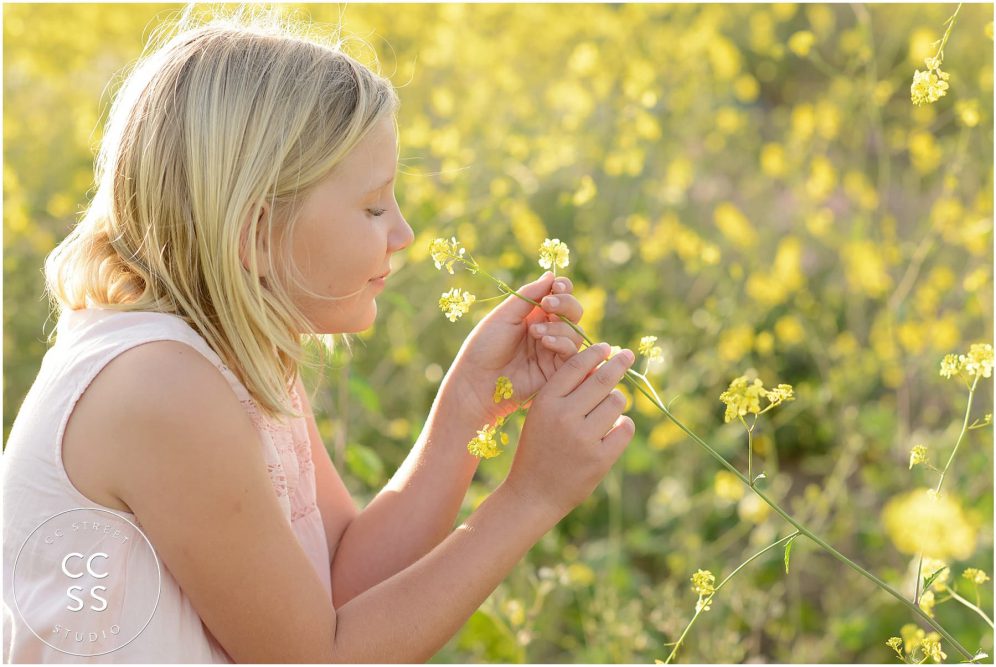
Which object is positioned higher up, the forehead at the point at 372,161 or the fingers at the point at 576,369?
the forehead at the point at 372,161

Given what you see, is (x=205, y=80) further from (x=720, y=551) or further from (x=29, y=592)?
(x=720, y=551)

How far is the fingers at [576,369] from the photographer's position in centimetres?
115

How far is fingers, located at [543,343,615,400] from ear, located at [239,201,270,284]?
35cm

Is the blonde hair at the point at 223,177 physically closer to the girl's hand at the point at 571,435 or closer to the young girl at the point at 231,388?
the young girl at the point at 231,388

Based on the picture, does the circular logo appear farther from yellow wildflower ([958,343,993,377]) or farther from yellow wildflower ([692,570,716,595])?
yellow wildflower ([958,343,993,377])

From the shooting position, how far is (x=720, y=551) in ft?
7.93

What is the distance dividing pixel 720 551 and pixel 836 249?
1.41m

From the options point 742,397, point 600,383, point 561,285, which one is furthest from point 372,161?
point 742,397

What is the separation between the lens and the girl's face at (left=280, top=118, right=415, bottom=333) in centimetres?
119

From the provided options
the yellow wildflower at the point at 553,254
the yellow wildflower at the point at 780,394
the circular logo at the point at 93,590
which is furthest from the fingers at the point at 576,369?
the circular logo at the point at 93,590

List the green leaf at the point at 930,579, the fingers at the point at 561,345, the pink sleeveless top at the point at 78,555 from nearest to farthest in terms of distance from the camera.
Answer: the green leaf at the point at 930,579 → the pink sleeveless top at the point at 78,555 → the fingers at the point at 561,345

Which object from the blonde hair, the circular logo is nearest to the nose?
the blonde hair

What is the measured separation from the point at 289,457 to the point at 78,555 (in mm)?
298

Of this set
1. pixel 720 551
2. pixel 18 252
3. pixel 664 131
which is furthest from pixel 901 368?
pixel 18 252
